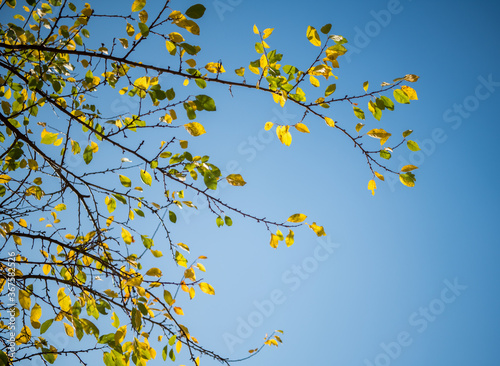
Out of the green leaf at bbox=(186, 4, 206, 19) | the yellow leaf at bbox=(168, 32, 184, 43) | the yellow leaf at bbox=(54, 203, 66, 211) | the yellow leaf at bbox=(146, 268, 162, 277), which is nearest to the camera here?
the green leaf at bbox=(186, 4, 206, 19)

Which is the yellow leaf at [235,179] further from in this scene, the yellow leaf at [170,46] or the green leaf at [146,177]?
the yellow leaf at [170,46]

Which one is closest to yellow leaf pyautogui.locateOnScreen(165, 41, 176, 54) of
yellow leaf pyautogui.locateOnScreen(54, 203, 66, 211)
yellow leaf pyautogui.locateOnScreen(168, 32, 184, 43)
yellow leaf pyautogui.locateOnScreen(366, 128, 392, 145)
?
yellow leaf pyautogui.locateOnScreen(168, 32, 184, 43)

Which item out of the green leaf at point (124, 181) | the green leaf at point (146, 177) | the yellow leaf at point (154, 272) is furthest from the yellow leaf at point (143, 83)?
the yellow leaf at point (154, 272)

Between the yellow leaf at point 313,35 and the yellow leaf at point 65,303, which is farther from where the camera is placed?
the yellow leaf at point 65,303

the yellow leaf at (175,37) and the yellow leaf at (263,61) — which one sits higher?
the yellow leaf at (175,37)

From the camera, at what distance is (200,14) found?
1.27 metres

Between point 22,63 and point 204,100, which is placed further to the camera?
point 22,63

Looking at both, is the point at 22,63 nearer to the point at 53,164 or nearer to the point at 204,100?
the point at 53,164

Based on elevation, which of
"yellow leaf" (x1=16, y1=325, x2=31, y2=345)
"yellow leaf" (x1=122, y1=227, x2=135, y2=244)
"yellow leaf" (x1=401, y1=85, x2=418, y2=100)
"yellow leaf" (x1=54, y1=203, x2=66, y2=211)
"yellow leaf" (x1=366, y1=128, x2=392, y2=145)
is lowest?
"yellow leaf" (x1=366, y1=128, x2=392, y2=145)

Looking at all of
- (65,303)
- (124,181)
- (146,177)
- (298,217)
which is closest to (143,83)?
(146,177)

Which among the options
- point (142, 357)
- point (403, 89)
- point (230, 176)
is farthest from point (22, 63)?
point (403, 89)

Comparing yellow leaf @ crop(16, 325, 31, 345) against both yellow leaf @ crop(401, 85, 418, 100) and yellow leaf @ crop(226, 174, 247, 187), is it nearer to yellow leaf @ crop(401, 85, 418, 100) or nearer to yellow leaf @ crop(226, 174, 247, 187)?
yellow leaf @ crop(226, 174, 247, 187)

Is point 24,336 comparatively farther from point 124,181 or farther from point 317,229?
point 317,229

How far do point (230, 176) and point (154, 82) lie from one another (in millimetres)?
747
